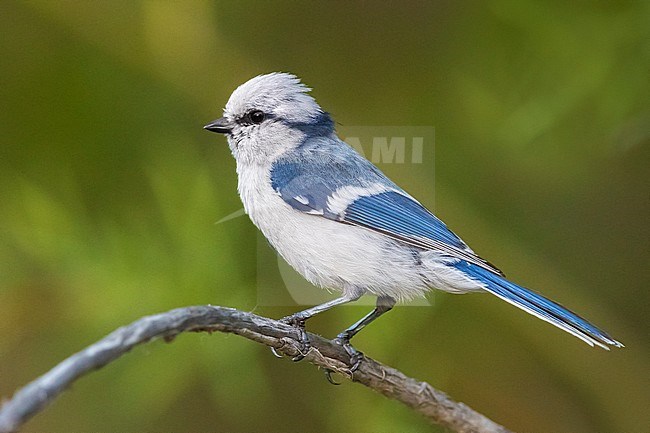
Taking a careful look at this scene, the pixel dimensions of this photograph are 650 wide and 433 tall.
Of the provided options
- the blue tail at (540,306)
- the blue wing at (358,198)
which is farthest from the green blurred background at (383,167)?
the blue tail at (540,306)

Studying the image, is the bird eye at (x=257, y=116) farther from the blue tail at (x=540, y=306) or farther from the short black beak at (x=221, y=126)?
the blue tail at (x=540, y=306)

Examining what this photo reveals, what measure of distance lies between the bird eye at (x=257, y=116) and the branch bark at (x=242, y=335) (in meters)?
0.26

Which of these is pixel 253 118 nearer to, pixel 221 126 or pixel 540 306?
pixel 221 126

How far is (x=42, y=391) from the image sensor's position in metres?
0.41

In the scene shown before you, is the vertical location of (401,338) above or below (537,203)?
below

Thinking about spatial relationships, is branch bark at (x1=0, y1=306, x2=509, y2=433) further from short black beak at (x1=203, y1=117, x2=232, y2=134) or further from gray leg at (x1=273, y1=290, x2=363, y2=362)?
short black beak at (x1=203, y1=117, x2=232, y2=134)

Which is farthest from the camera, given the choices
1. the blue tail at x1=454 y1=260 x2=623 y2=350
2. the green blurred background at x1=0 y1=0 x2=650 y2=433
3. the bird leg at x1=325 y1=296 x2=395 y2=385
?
the green blurred background at x1=0 y1=0 x2=650 y2=433

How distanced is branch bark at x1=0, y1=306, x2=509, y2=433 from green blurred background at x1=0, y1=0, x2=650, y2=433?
0.26 metres

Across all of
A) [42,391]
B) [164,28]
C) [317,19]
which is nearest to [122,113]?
[164,28]

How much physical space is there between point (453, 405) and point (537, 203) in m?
0.48

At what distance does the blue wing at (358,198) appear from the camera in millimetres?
859

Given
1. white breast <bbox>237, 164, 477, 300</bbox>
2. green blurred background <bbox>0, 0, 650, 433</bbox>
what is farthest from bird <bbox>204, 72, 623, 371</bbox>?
green blurred background <bbox>0, 0, 650, 433</bbox>

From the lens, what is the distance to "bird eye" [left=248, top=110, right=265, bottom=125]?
898mm

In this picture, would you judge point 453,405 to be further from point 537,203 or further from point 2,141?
point 2,141
